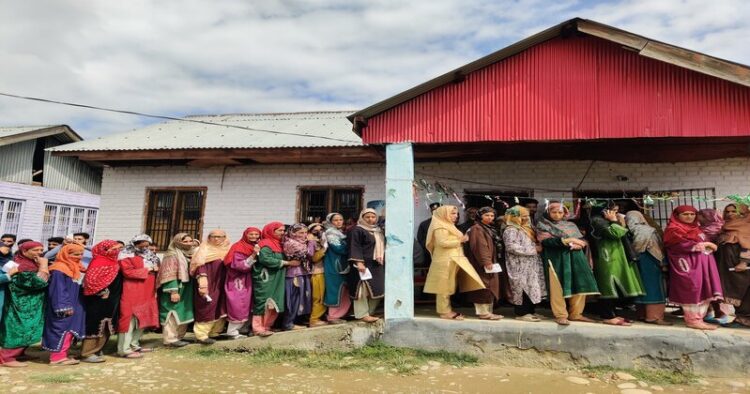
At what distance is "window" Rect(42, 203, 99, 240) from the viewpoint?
41.6 ft

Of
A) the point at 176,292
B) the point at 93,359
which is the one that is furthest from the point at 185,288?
the point at 93,359

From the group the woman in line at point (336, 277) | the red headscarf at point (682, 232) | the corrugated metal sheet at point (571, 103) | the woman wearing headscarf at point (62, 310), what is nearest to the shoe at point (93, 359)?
the woman wearing headscarf at point (62, 310)

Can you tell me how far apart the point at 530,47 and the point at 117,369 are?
606cm

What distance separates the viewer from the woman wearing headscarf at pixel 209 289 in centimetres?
547

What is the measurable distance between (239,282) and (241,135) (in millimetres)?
4204

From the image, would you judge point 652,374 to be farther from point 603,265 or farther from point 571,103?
point 571,103

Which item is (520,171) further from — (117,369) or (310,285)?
(117,369)

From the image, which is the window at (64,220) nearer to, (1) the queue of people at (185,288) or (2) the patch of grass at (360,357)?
(1) the queue of people at (185,288)

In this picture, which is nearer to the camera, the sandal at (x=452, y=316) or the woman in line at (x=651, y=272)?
the woman in line at (x=651, y=272)

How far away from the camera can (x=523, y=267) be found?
17.3 ft

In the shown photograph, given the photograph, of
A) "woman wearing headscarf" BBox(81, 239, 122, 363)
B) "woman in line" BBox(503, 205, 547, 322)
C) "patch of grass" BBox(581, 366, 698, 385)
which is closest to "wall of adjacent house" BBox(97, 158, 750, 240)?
"woman in line" BBox(503, 205, 547, 322)

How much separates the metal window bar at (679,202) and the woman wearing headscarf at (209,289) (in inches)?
264

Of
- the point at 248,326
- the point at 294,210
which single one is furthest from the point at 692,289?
the point at 294,210

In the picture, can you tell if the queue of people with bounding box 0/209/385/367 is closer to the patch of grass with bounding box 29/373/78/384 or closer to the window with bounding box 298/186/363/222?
the patch of grass with bounding box 29/373/78/384
